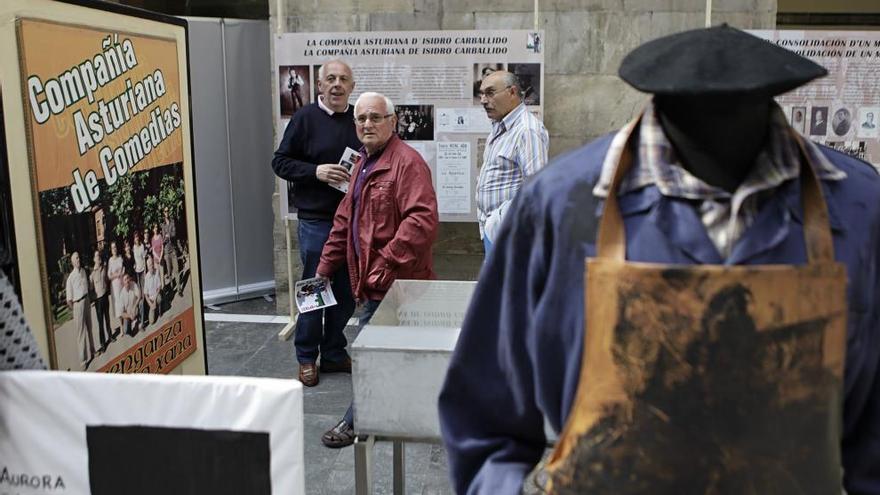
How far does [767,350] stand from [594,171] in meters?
0.31

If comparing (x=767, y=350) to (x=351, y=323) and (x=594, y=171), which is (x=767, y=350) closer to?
(x=594, y=171)

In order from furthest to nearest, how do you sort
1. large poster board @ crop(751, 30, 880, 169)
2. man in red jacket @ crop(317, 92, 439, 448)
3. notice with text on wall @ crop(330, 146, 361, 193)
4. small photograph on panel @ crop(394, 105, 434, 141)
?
1. small photograph on panel @ crop(394, 105, 434, 141)
2. large poster board @ crop(751, 30, 880, 169)
3. notice with text on wall @ crop(330, 146, 361, 193)
4. man in red jacket @ crop(317, 92, 439, 448)

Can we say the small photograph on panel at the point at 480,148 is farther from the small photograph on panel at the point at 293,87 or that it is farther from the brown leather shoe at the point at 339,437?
the brown leather shoe at the point at 339,437

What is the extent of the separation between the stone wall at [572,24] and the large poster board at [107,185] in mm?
2818

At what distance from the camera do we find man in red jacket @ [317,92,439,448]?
11.7 ft

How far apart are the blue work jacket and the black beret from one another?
11 cm

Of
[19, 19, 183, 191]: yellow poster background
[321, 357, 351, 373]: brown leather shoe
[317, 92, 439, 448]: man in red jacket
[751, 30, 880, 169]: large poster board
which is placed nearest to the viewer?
[19, 19, 183, 191]: yellow poster background

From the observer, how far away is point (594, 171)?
103cm

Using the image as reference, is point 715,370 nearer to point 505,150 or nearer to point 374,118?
point 374,118

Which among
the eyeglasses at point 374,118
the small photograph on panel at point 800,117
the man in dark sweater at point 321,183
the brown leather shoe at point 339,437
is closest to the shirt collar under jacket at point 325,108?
the man in dark sweater at point 321,183

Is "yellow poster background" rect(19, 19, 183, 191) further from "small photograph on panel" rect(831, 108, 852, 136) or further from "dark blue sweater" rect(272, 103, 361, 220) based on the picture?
"small photograph on panel" rect(831, 108, 852, 136)

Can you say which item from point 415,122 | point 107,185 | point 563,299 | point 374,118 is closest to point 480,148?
point 415,122

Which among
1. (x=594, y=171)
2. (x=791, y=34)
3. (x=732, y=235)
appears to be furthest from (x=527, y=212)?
(x=791, y=34)

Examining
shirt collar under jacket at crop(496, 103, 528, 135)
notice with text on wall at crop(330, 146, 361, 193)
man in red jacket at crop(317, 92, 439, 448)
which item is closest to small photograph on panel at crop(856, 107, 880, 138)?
shirt collar under jacket at crop(496, 103, 528, 135)
